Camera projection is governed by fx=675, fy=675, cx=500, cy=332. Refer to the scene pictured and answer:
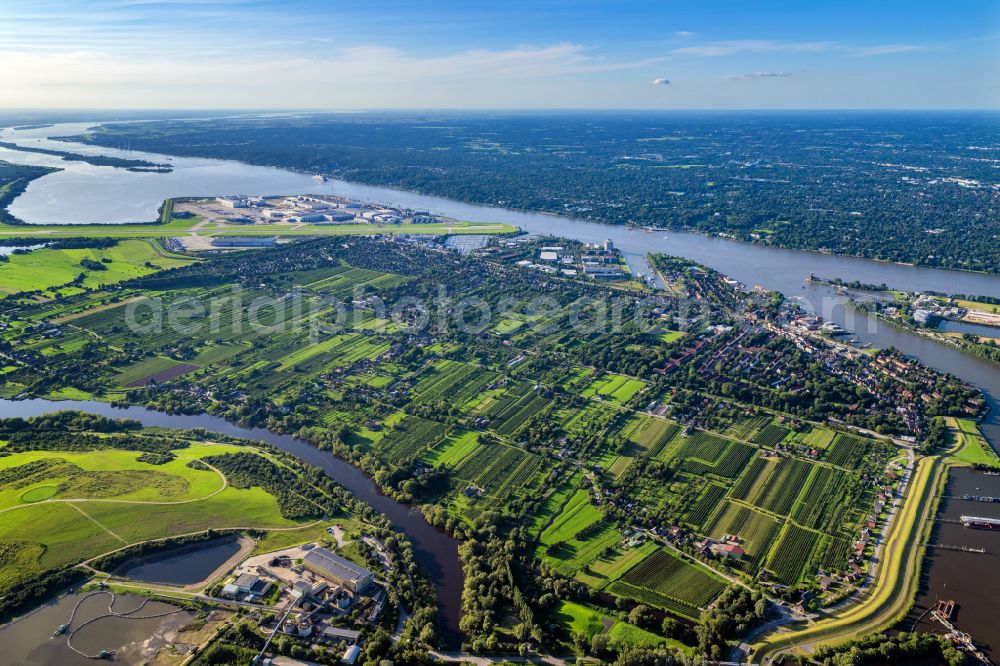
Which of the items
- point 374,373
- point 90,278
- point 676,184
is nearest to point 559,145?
point 676,184

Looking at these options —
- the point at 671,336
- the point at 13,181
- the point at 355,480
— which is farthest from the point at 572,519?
the point at 13,181

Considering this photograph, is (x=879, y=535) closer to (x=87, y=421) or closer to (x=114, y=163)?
(x=87, y=421)

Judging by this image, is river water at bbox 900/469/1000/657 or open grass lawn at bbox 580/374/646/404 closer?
river water at bbox 900/469/1000/657

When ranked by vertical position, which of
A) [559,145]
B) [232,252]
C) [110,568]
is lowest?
[110,568]

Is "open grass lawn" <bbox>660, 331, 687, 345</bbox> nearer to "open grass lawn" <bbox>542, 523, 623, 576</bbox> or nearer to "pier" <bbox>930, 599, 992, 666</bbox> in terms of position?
"open grass lawn" <bbox>542, 523, 623, 576</bbox>

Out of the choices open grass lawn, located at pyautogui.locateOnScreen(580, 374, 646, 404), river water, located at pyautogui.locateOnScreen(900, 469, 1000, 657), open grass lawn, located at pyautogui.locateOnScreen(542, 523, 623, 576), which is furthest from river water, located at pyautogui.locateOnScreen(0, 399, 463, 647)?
river water, located at pyautogui.locateOnScreen(900, 469, 1000, 657)

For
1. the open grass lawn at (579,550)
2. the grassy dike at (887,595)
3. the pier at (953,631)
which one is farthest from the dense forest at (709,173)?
the open grass lawn at (579,550)

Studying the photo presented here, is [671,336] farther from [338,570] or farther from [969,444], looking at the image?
[338,570]
